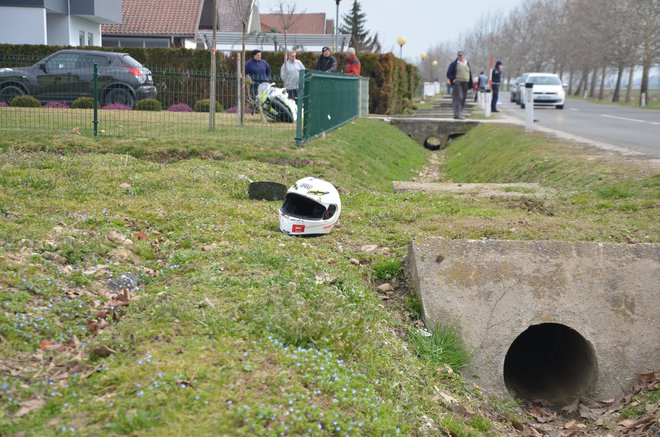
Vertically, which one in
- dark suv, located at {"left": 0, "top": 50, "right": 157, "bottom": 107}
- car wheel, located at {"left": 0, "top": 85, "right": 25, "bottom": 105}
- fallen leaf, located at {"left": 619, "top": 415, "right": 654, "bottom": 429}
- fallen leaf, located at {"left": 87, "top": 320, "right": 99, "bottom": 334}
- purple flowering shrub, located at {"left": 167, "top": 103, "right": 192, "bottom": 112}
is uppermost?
dark suv, located at {"left": 0, "top": 50, "right": 157, "bottom": 107}

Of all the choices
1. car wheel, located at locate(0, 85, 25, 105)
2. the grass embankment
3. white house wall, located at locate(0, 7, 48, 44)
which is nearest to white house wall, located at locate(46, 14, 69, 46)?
white house wall, located at locate(0, 7, 48, 44)

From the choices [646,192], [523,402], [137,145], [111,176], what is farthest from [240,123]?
[523,402]

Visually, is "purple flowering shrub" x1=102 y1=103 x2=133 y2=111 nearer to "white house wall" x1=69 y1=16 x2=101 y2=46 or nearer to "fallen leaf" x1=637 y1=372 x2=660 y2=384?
"fallen leaf" x1=637 y1=372 x2=660 y2=384

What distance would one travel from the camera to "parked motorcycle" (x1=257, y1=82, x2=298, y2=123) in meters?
18.8

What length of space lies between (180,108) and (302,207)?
9.19 m

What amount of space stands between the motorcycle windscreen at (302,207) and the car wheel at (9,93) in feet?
33.8

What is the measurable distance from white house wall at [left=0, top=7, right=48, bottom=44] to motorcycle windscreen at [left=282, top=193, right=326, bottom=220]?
29.1m

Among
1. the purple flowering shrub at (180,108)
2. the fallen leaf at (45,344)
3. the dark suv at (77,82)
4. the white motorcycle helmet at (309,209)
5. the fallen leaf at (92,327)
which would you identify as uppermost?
the dark suv at (77,82)

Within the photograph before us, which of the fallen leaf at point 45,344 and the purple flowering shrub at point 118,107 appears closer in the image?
the fallen leaf at point 45,344

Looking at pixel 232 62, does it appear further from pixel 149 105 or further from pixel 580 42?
pixel 580 42

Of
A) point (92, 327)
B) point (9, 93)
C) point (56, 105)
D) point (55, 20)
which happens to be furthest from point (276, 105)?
point (55, 20)

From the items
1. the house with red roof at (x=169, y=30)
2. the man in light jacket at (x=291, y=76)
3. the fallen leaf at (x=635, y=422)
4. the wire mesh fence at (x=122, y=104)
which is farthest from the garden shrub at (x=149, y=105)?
the house with red roof at (x=169, y=30)

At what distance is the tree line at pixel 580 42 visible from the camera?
54250mm

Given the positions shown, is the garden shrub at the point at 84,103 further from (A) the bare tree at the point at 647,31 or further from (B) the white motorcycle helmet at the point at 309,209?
(A) the bare tree at the point at 647,31
